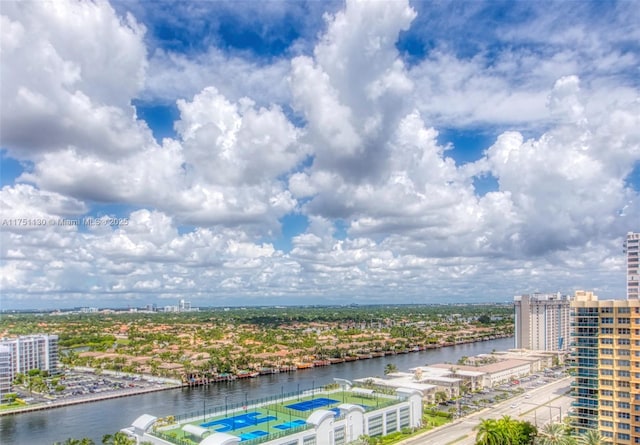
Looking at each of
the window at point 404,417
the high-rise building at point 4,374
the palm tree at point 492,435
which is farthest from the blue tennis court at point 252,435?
the high-rise building at point 4,374

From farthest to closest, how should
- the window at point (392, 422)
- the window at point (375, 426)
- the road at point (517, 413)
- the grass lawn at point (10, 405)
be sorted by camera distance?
the grass lawn at point (10, 405) < the window at point (392, 422) < the road at point (517, 413) < the window at point (375, 426)

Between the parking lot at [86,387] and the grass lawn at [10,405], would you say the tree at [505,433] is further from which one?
the grass lawn at [10,405]

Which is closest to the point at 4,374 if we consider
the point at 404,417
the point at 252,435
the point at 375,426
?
the point at 252,435

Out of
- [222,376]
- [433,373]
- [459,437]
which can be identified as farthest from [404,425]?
[222,376]

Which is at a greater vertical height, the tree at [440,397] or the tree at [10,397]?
the tree at [440,397]

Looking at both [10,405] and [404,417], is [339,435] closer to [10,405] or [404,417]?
[404,417]

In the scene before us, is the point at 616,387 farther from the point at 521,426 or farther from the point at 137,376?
the point at 137,376

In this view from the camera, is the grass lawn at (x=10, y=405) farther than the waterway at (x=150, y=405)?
Yes
